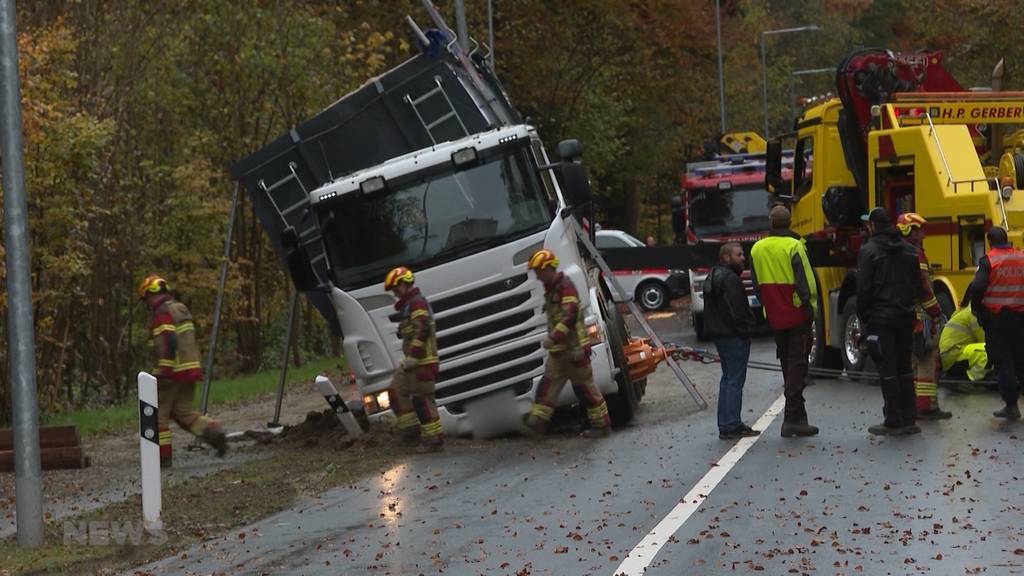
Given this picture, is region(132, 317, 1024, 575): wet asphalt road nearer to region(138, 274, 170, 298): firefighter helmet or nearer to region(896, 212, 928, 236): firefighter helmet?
region(896, 212, 928, 236): firefighter helmet

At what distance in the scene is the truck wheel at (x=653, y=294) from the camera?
38750 mm

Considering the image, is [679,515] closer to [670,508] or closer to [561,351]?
[670,508]

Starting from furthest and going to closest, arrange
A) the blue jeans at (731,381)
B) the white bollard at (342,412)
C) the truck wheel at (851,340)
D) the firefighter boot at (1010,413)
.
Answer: the truck wheel at (851,340) < the white bollard at (342,412) < the firefighter boot at (1010,413) < the blue jeans at (731,381)

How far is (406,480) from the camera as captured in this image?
43.6ft

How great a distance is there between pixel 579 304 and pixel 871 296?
2413 mm

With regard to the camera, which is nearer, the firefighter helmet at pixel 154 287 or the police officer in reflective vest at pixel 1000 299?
the police officer in reflective vest at pixel 1000 299

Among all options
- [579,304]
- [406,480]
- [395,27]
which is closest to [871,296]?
[579,304]

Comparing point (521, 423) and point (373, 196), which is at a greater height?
point (373, 196)

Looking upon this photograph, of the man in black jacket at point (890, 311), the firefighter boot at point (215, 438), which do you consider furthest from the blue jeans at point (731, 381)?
the firefighter boot at point (215, 438)

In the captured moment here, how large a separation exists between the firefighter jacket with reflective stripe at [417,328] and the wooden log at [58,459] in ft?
11.1

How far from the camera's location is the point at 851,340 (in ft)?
63.8

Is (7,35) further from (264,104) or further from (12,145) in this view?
(264,104)

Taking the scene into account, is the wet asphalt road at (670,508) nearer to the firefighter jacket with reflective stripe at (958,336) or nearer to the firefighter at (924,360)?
the firefighter at (924,360)

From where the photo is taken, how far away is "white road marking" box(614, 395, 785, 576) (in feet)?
29.8
